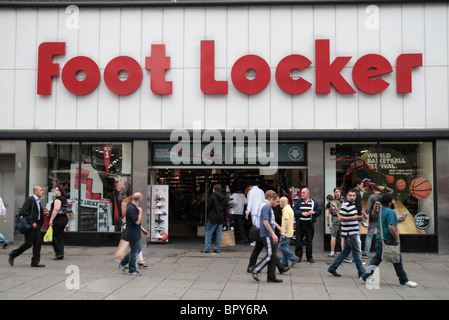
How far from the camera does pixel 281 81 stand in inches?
521

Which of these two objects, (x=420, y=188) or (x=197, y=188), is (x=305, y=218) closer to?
A: (x=420, y=188)

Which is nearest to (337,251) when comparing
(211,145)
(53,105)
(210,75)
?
(211,145)

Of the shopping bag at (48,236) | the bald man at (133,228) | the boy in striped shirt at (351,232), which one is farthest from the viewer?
the shopping bag at (48,236)

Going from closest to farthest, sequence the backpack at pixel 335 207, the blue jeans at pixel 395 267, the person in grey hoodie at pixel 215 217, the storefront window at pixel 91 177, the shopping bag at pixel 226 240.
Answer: the blue jeans at pixel 395 267 → the backpack at pixel 335 207 → the person in grey hoodie at pixel 215 217 → the shopping bag at pixel 226 240 → the storefront window at pixel 91 177

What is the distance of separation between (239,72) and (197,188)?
16.9 ft

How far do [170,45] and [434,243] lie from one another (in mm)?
9620

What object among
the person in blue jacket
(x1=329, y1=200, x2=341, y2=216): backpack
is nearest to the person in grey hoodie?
the person in blue jacket

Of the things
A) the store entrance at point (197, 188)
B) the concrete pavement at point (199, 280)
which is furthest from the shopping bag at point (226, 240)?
the store entrance at point (197, 188)

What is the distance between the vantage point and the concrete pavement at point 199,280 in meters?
7.91

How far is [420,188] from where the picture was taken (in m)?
13.2

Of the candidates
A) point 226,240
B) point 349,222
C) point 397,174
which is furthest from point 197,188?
point 349,222

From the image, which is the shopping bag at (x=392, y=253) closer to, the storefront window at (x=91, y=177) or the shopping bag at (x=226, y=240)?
the shopping bag at (x=226, y=240)

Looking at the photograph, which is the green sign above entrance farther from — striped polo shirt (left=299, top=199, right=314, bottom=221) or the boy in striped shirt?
the boy in striped shirt

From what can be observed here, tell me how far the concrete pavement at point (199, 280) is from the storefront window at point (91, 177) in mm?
1571
